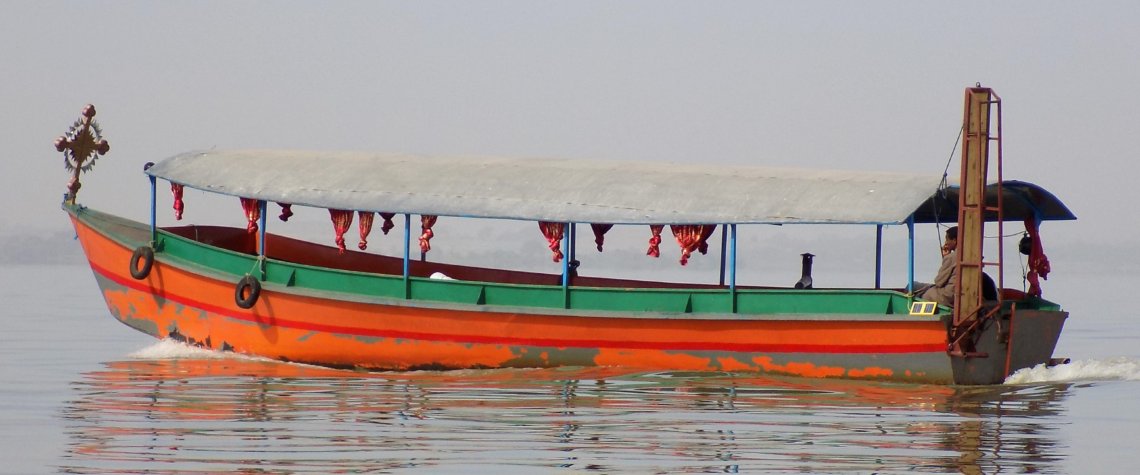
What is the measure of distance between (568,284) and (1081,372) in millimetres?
5975

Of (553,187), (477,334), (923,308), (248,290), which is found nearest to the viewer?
(923,308)

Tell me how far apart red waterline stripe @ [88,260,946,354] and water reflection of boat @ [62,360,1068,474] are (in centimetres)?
32

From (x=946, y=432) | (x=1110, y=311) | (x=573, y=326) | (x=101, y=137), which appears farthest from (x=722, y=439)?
(x=1110, y=311)

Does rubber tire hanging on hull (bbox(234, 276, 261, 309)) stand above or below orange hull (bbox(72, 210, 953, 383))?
above

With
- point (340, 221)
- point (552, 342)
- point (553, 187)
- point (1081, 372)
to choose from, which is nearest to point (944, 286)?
point (1081, 372)

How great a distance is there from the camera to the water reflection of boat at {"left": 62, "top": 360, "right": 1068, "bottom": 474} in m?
11.6

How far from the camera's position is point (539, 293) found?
59.3ft

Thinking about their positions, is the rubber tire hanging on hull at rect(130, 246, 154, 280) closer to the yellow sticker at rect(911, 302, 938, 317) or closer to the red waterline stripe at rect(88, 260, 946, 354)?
the red waterline stripe at rect(88, 260, 946, 354)

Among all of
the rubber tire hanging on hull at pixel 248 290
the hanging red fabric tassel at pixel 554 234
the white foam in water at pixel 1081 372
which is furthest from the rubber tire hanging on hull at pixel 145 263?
the white foam in water at pixel 1081 372

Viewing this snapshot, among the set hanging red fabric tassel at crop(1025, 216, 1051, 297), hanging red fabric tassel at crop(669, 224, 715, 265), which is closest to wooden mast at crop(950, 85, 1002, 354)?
hanging red fabric tassel at crop(1025, 216, 1051, 297)

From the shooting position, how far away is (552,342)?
18.0m

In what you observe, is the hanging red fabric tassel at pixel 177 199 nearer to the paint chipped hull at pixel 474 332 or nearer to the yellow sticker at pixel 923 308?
the paint chipped hull at pixel 474 332

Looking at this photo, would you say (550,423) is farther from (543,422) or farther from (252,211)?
(252,211)

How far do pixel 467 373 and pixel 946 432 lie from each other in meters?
6.64
